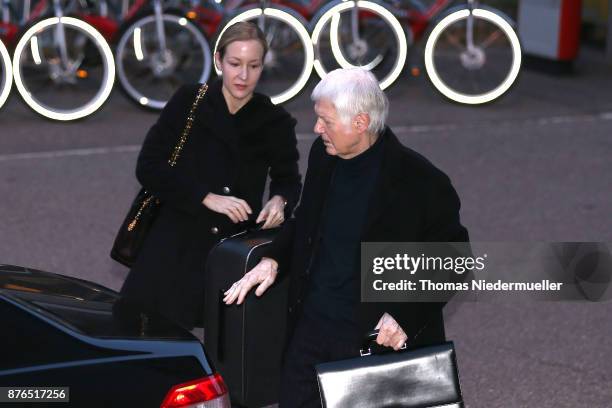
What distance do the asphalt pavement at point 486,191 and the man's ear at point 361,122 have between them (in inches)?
87.5

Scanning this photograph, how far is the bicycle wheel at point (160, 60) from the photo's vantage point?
39.8ft

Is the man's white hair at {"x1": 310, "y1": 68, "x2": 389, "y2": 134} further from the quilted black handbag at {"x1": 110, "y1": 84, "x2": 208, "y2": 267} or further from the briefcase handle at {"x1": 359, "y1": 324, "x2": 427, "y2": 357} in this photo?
the quilted black handbag at {"x1": 110, "y1": 84, "x2": 208, "y2": 267}

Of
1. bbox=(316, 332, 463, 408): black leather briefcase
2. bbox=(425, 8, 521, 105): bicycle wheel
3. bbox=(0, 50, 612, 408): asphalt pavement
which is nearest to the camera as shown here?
bbox=(316, 332, 463, 408): black leather briefcase

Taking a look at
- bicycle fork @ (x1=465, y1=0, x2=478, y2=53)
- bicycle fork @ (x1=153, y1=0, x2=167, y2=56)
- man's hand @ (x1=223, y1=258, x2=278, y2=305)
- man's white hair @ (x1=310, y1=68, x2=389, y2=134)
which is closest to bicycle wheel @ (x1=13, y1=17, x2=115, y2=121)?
bicycle fork @ (x1=153, y1=0, x2=167, y2=56)

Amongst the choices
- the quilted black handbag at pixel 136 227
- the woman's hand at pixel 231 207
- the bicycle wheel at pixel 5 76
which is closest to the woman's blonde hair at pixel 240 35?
the woman's hand at pixel 231 207

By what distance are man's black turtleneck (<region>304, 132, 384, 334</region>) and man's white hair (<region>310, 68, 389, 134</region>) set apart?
13 cm

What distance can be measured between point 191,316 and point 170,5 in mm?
7795

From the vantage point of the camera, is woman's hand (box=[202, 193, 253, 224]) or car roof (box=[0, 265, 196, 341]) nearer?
car roof (box=[0, 265, 196, 341])

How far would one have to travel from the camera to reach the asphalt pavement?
6891 mm

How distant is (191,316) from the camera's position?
549cm

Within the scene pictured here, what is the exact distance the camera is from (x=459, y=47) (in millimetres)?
13188

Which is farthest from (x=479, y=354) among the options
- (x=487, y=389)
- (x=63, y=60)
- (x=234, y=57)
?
(x=63, y=60)

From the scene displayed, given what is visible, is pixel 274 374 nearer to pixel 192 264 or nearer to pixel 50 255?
pixel 192 264

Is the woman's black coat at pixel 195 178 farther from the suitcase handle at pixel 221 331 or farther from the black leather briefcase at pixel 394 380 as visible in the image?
the black leather briefcase at pixel 394 380
